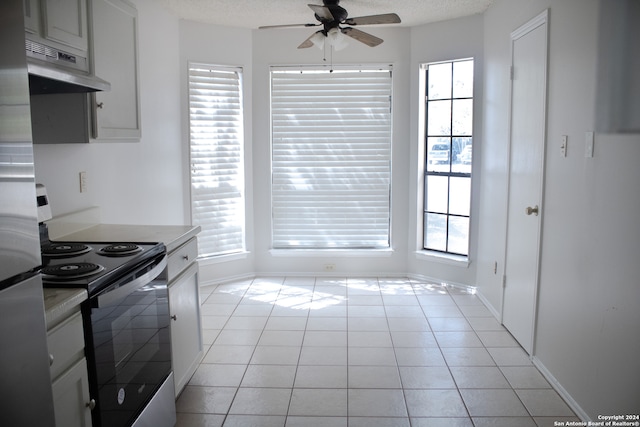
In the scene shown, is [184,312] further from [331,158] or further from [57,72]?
[331,158]

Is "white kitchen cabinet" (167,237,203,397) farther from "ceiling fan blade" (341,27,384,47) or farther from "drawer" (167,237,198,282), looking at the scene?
"ceiling fan blade" (341,27,384,47)

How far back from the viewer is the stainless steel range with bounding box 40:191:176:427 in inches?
76.0

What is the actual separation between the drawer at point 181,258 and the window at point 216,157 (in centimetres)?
197

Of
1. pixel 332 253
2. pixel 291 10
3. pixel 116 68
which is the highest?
pixel 291 10

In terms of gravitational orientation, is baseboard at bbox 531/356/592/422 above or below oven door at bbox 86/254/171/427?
below

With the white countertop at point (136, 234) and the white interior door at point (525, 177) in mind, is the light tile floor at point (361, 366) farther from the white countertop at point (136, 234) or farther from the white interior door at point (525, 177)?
the white countertop at point (136, 234)

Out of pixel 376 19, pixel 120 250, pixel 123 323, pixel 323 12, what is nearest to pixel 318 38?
pixel 323 12

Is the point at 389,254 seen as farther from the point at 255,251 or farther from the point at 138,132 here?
the point at 138,132

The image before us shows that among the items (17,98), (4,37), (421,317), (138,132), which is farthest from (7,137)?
(421,317)

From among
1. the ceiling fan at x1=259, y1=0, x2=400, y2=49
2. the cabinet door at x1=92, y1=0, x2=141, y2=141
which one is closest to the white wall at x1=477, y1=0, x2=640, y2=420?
the ceiling fan at x1=259, y1=0, x2=400, y2=49

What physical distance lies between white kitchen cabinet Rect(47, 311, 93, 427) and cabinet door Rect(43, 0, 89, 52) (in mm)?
1217

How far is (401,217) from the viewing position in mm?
5570

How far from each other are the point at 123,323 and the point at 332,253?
361 centimetres

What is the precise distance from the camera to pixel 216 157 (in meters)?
5.21
